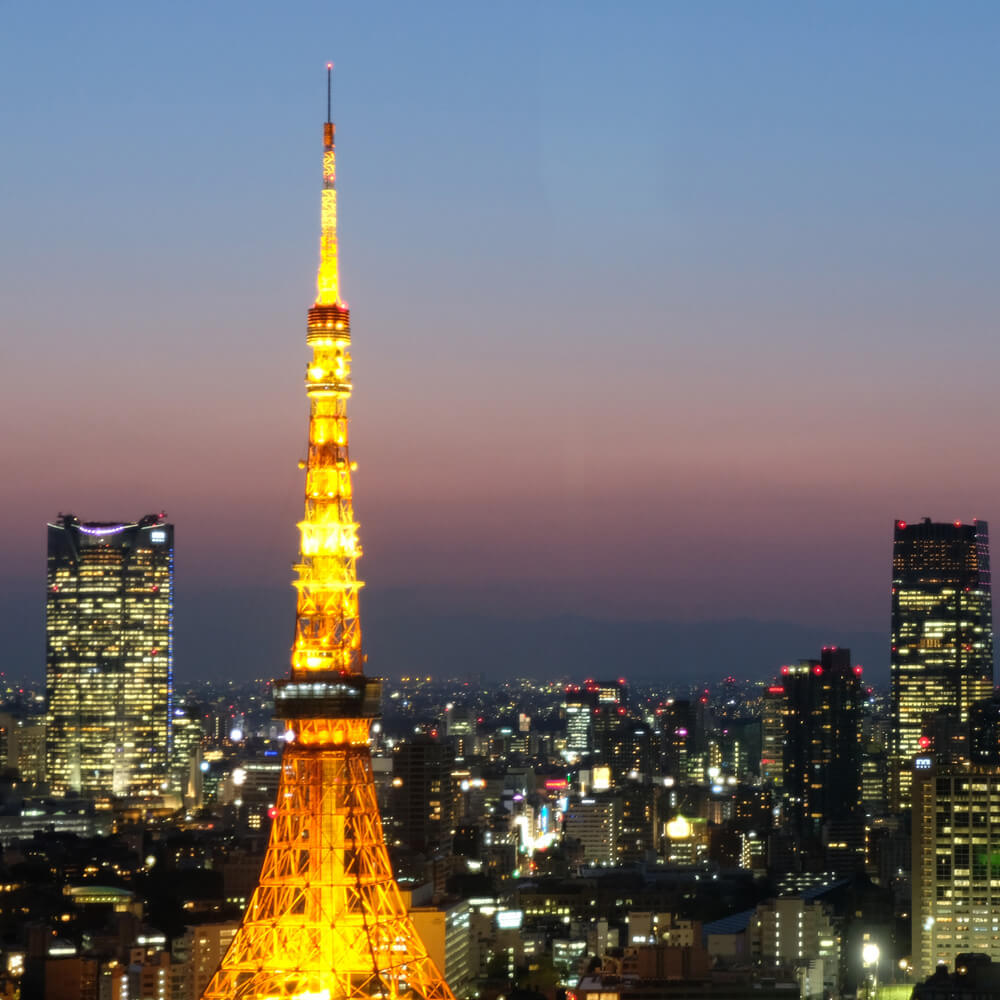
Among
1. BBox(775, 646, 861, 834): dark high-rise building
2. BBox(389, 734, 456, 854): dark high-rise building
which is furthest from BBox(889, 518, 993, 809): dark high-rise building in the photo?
BBox(389, 734, 456, 854): dark high-rise building

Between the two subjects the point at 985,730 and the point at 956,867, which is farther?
the point at 985,730

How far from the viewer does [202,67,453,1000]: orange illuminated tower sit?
1900 cm

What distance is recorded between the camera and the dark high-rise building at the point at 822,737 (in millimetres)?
63438

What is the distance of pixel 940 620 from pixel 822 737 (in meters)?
10.2

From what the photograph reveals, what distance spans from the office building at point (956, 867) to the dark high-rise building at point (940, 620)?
1399 inches

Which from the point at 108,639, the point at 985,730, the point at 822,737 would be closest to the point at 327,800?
the point at 985,730

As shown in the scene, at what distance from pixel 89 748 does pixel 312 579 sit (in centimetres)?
5498

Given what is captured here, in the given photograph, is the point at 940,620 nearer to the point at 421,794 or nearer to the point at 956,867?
the point at 421,794

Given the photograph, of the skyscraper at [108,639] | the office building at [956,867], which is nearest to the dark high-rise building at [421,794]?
the office building at [956,867]

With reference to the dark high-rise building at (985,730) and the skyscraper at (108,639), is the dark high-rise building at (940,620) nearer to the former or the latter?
the dark high-rise building at (985,730)

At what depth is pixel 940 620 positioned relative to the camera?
249ft

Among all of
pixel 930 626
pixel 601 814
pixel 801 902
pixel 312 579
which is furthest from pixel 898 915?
pixel 930 626

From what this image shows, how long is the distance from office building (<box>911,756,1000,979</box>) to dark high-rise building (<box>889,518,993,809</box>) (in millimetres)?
35539

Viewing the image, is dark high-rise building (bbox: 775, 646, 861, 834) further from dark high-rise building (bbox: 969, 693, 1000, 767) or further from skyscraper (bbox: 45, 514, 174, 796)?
skyscraper (bbox: 45, 514, 174, 796)
